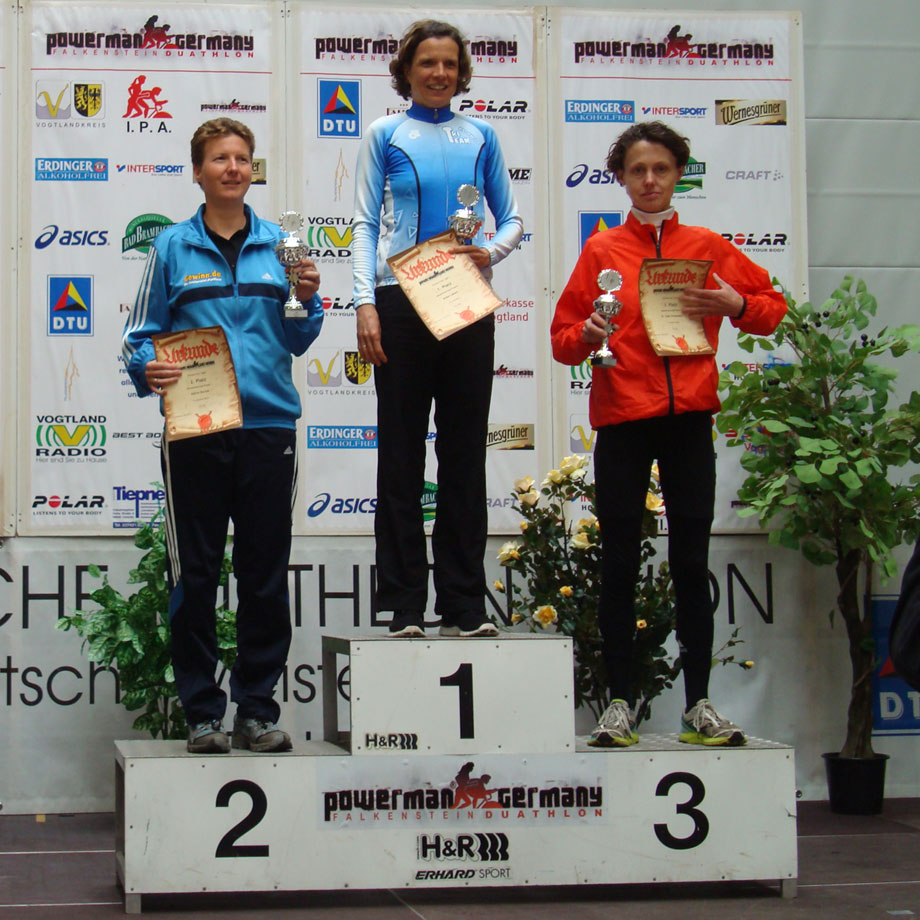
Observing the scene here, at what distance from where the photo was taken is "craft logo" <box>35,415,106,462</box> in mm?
4691

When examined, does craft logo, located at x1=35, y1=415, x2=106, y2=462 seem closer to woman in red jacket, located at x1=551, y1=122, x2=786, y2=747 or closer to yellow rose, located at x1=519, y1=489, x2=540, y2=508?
yellow rose, located at x1=519, y1=489, x2=540, y2=508

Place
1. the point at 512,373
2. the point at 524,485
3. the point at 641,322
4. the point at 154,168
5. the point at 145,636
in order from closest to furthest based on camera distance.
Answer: the point at 641,322
the point at 145,636
the point at 524,485
the point at 154,168
the point at 512,373

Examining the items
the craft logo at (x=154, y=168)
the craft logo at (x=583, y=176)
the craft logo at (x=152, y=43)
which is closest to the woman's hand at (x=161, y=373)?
the craft logo at (x=154, y=168)

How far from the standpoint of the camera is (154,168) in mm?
4809

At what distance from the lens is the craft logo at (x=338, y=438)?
4.81m

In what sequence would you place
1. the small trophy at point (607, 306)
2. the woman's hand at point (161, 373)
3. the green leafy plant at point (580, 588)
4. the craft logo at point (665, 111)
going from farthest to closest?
the craft logo at point (665, 111) → the green leafy plant at point (580, 588) → the small trophy at point (607, 306) → the woman's hand at point (161, 373)

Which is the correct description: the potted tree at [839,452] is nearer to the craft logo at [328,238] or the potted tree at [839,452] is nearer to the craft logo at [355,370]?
the craft logo at [355,370]

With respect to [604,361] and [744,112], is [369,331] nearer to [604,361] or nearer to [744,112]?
[604,361]

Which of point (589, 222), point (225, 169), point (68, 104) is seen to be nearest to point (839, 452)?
point (589, 222)

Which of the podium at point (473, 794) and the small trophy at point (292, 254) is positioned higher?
the small trophy at point (292, 254)

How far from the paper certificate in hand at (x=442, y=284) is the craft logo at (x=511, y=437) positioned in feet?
5.94

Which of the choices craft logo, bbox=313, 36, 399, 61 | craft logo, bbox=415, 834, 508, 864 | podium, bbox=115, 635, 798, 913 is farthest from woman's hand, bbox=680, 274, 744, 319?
craft logo, bbox=313, 36, 399, 61

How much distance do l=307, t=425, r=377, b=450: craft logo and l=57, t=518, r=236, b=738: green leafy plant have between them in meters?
0.65

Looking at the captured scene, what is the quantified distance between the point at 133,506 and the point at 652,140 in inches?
96.0
